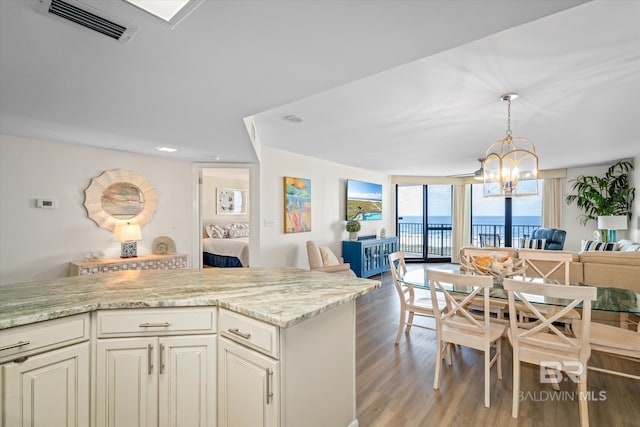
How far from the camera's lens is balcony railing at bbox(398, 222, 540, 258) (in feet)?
26.6

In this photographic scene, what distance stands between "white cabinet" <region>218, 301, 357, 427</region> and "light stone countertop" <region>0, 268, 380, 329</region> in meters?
0.09

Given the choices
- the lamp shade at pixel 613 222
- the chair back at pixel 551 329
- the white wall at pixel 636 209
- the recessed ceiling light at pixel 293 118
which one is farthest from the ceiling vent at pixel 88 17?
the white wall at pixel 636 209

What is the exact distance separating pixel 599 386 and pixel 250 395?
2.69 m

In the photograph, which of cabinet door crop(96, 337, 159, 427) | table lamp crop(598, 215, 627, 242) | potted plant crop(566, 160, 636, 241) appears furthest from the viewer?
potted plant crop(566, 160, 636, 241)

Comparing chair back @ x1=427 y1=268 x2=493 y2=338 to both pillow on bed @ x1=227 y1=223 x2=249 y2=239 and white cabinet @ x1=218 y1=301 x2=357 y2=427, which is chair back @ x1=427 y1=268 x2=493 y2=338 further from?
pillow on bed @ x1=227 y1=223 x2=249 y2=239

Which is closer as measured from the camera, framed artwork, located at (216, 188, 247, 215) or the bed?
the bed

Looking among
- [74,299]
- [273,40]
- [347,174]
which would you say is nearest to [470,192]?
[347,174]

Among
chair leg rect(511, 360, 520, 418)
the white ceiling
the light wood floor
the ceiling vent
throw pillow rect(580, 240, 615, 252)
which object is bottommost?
the light wood floor

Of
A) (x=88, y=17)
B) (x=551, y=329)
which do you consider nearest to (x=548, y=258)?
(x=551, y=329)

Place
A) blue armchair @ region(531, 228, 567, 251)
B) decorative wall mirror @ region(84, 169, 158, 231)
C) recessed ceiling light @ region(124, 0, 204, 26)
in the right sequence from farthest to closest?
blue armchair @ region(531, 228, 567, 251)
decorative wall mirror @ region(84, 169, 158, 231)
recessed ceiling light @ region(124, 0, 204, 26)

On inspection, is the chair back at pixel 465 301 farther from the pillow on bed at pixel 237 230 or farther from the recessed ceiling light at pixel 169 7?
the pillow on bed at pixel 237 230

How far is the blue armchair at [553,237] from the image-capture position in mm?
6004

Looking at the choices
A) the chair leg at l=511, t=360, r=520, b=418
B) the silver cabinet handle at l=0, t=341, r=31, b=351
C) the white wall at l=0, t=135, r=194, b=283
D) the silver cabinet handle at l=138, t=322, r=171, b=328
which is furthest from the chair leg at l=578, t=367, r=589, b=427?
the white wall at l=0, t=135, r=194, b=283

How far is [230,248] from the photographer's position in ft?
20.2
